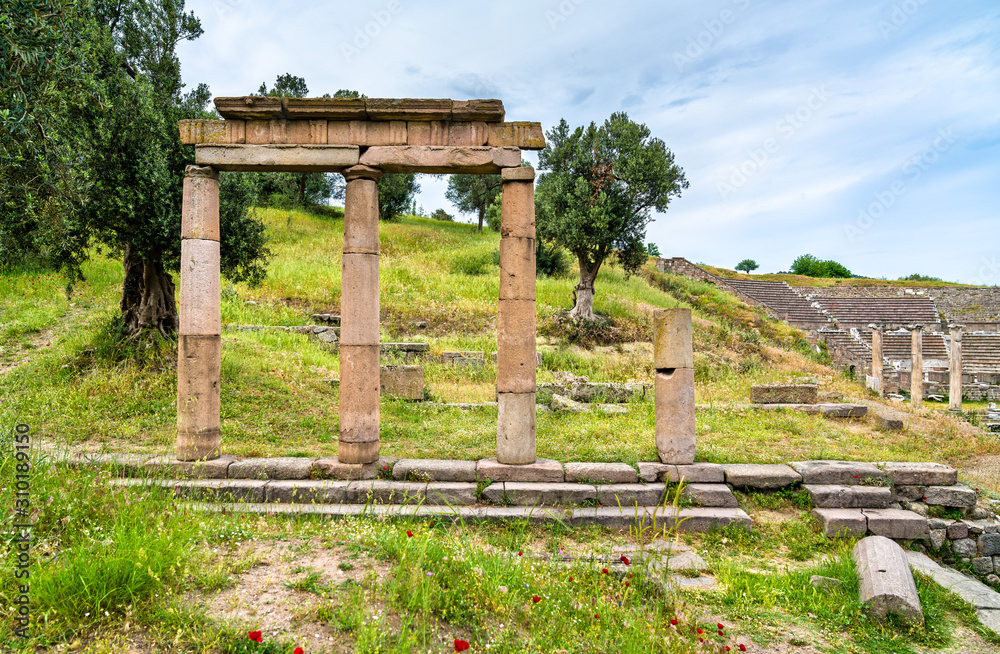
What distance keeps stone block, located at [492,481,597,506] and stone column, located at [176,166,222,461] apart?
13.8ft

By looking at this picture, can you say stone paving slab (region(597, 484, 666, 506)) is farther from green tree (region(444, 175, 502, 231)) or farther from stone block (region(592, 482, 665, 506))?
green tree (region(444, 175, 502, 231))

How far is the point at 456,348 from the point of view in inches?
704

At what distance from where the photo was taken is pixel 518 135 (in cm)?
758

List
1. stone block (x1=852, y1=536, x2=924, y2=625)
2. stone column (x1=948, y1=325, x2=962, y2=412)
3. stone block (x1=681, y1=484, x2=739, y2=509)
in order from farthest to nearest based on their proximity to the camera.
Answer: stone column (x1=948, y1=325, x2=962, y2=412) → stone block (x1=681, y1=484, x2=739, y2=509) → stone block (x1=852, y1=536, x2=924, y2=625)

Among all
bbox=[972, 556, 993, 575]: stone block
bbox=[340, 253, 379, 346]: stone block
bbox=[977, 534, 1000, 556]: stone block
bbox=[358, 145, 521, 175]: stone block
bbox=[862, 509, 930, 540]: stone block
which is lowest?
bbox=[972, 556, 993, 575]: stone block

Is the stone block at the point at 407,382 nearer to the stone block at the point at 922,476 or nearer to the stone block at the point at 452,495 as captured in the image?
the stone block at the point at 452,495

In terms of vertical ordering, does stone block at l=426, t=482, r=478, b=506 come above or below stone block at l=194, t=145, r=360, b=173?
below

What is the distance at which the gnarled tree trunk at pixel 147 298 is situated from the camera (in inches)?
456

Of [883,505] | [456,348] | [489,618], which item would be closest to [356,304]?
[489,618]

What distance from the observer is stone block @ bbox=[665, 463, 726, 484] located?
745 cm

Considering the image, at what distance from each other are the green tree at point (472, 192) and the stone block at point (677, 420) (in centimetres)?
3448

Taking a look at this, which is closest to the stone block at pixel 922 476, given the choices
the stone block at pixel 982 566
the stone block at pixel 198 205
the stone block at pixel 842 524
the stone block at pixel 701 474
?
the stone block at pixel 982 566

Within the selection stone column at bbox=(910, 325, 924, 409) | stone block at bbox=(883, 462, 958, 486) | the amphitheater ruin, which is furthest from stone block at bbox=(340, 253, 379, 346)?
the amphitheater ruin

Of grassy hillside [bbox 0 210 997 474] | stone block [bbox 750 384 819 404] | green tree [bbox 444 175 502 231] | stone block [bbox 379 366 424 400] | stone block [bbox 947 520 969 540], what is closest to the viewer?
stone block [bbox 947 520 969 540]
